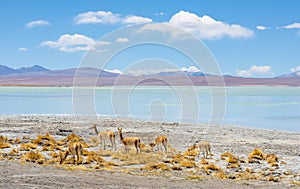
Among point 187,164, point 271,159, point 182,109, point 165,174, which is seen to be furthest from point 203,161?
point 182,109

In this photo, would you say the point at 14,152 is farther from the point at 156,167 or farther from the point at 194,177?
the point at 194,177

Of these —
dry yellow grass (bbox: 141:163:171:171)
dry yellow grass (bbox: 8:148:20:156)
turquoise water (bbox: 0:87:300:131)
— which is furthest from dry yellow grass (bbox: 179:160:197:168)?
turquoise water (bbox: 0:87:300:131)

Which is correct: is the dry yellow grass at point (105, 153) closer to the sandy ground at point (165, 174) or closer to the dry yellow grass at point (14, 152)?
the sandy ground at point (165, 174)

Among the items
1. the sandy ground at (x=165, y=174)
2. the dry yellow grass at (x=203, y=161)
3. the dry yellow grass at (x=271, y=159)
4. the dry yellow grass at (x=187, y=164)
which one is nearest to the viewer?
the sandy ground at (x=165, y=174)

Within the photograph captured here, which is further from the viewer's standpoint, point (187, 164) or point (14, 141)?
point (14, 141)

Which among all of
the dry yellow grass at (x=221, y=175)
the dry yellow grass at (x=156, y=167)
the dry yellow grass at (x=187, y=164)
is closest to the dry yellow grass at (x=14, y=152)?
the dry yellow grass at (x=156, y=167)

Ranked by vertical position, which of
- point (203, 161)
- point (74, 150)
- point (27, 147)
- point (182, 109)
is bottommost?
point (182, 109)

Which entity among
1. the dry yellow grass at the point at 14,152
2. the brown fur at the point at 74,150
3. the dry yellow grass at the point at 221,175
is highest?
the brown fur at the point at 74,150

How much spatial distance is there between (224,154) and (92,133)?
29.2 feet

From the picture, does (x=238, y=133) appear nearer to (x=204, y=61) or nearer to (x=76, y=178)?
(x=204, y=61)

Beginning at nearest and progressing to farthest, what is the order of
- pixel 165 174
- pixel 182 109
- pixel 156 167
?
1. pixel 165 174
2. pixel 156 167
3. pixel 182 109

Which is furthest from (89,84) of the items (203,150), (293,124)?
(203,150)

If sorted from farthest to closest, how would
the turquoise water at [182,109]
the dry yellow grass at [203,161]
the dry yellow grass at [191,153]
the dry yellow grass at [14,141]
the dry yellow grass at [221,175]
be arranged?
1. the turquoise water at [182,109]
2. the dry yellow grass at [14,141]
3. the dry yellow grass at [191,153]
4. the dry yellow grass at [203,161]
5. the dry yellow grass at [221,175]

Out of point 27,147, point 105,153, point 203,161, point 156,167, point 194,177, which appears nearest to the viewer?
point 194,177
